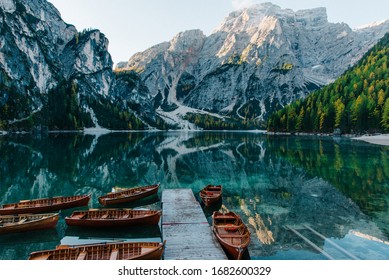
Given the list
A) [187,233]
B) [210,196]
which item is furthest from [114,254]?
[210,196]

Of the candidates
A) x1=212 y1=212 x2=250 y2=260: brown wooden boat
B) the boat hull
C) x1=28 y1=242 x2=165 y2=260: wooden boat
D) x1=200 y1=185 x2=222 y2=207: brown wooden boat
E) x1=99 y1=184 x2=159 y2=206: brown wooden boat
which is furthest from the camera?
x1=200 y1=185 x2=222 y2=207: brown wooden boat

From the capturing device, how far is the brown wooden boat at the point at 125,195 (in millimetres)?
31875

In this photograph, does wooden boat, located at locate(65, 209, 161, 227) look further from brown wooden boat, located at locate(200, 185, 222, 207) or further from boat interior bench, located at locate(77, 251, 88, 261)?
brown wooden boat, located at locate(200, 185, 222, 207)

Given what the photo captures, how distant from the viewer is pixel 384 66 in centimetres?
17225

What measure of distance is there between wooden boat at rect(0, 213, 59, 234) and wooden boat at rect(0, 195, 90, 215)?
2721 millimetres

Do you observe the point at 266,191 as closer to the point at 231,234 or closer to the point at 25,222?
the point at 231,234

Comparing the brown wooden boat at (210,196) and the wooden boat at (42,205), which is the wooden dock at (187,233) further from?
the wooden boat at (42,205)

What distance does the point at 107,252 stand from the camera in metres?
17.6

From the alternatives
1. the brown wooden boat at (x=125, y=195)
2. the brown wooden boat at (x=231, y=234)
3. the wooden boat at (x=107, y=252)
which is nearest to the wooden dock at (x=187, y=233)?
the brown wooden boat at (x=231, y=234)

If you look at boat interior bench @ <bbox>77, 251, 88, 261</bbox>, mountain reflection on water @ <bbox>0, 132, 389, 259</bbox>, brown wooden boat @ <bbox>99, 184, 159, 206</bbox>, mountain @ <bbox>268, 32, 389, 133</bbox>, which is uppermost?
mountain @ <bbox>268, 32, 389, 133</bbox>

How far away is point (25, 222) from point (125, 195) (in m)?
11.6

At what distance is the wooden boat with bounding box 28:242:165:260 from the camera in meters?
16.7

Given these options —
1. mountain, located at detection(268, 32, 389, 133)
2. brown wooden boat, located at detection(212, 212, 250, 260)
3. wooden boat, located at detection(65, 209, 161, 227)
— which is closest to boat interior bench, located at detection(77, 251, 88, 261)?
wooden boat, located at detection(65, 209, 161, 227)

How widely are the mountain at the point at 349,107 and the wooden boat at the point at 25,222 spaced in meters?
139
